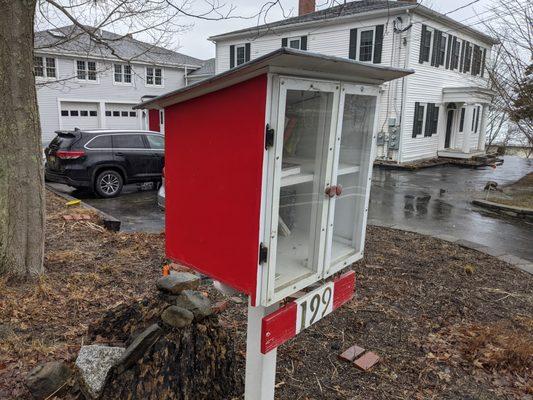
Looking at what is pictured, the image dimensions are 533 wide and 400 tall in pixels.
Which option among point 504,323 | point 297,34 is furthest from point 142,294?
point 297,34

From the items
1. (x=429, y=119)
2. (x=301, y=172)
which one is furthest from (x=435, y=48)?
(x=301, y=172)

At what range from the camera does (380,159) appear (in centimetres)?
1786

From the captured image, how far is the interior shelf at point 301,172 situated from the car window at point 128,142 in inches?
355

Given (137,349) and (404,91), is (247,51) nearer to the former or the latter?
(404,91)

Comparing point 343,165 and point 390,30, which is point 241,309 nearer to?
point 343,165

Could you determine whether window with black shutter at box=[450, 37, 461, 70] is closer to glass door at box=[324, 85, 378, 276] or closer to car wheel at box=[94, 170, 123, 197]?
car wheel at box=[94, 170, 123, 197]

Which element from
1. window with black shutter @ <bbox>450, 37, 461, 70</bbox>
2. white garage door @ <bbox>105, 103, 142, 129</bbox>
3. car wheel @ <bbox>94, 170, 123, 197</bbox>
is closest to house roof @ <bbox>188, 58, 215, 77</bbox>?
white garage door @ <bbox>105, 103, 142, 129</bbox>

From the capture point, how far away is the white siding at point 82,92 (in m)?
21.5

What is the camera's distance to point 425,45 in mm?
17000

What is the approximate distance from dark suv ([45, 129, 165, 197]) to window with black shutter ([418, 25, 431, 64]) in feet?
38.6

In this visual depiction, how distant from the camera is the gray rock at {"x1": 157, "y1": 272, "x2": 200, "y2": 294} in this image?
252cm

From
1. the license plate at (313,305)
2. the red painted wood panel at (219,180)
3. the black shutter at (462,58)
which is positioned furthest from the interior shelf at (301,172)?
the black shutter at (462,58)

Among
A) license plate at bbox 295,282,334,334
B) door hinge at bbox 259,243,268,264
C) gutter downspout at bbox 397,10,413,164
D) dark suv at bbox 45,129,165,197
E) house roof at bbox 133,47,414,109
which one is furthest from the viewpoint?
gutter downspout at bbox 397,10,413,164

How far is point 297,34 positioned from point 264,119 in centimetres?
1878
